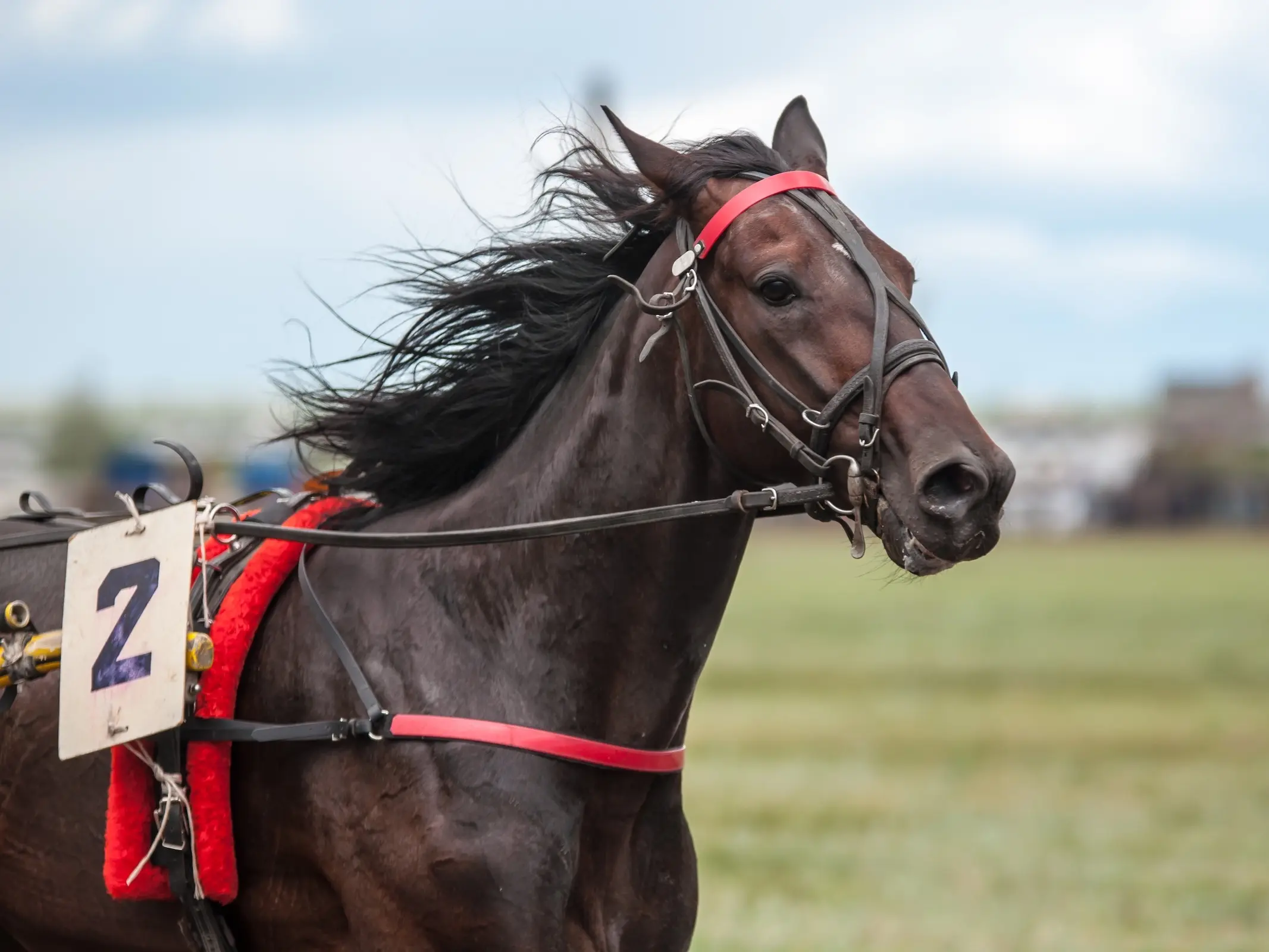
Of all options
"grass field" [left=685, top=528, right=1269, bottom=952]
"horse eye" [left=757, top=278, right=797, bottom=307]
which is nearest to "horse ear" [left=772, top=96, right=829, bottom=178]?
"horse eye" [left=757, top=278, right=797, bottom=307]

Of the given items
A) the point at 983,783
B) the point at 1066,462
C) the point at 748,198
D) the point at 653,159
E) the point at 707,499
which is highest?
the point at 1066,462

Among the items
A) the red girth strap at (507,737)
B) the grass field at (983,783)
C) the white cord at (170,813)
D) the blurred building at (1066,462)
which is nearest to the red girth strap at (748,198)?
the grass field at (983,783)

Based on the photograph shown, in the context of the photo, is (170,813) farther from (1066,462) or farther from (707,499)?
(1066,462)

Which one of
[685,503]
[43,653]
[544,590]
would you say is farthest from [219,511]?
[685,503]

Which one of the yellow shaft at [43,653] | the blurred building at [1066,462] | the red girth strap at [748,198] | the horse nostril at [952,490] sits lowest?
the yellow shaft at [43,653]

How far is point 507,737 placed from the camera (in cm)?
351

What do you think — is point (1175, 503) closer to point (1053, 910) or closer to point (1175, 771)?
point (1175, 771)

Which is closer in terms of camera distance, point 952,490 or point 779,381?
point 952,490

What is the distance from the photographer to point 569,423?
3.80 m

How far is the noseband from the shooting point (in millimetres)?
3281

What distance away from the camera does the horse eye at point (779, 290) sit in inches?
135

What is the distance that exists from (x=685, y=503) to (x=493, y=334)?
0.82 metres

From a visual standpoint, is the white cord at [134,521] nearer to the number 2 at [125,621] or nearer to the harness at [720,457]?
the number 2 at [125,621]

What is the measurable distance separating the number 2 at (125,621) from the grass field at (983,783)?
1.70m
